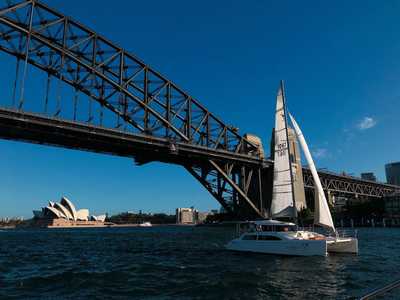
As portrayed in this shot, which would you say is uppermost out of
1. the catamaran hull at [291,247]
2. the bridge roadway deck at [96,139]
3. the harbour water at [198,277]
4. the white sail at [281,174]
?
the bridge roadway deck at [96,139]

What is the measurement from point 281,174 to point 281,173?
4.4 inches

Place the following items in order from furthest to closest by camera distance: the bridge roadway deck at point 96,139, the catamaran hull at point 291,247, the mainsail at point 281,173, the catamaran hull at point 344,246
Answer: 1. the bridge roadway deck at point 96,139
2. the mainsail at point 281,173
3. the catamaran hull at point 344,246
4. the catamaran hull at point 291,247

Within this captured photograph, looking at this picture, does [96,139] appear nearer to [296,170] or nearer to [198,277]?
[198,277]

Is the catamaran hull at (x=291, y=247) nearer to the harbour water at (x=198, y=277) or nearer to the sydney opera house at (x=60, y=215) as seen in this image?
the harbour water at (x=198, y=277)

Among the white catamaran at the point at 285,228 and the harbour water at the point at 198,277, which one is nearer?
the harbour water at the point at 198,277

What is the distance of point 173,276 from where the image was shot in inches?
824

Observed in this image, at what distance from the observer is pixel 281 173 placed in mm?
36312

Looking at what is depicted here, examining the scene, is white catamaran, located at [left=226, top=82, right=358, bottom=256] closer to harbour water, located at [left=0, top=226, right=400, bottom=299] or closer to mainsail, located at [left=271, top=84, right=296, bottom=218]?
mainsail, located at [left=271, top=84, right=296, bottom=218]

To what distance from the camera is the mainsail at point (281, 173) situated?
3453 centimetres

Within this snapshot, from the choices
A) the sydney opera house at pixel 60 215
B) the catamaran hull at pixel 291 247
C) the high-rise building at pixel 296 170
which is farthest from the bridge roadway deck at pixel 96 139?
the sydney opera house at pixel 60 215

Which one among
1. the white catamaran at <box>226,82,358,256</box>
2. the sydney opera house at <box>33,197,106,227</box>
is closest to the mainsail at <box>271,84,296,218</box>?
the white catamaran at <box>226,82,358,256</box>

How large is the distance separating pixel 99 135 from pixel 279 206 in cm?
3126

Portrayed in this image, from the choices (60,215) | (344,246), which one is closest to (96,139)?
(344,246)

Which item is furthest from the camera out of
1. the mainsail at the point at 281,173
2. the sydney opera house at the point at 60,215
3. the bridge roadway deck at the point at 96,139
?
the sydney opera house at the point at 60,215
